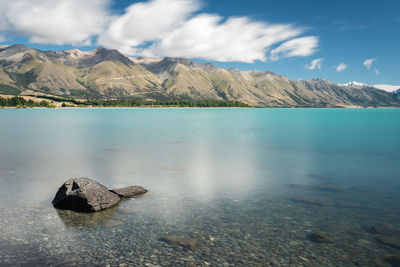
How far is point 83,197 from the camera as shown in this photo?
22.5 meters

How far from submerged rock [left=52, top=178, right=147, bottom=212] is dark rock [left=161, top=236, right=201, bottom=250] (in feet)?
24.3

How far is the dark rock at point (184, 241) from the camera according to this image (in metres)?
16.9

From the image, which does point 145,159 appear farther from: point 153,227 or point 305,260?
point 305,260

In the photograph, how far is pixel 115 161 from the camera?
1747 inches

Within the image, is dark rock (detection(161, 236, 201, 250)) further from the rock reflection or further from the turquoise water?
the rock reflection

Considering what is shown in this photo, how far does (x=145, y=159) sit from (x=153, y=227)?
1094 inches

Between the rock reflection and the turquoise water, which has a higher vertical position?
the turquoise water

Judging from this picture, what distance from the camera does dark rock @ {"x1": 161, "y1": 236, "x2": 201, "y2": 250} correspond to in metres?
16.9

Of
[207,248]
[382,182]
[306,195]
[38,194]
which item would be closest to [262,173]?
[306,195]

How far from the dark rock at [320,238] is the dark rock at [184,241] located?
22.9 feet

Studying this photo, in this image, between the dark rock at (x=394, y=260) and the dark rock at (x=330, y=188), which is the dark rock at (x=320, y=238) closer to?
the dark rock at (x=394, y=260)

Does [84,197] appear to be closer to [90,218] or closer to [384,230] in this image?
[90,218]

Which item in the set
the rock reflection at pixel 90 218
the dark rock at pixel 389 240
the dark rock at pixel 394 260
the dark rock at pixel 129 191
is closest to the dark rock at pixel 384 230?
the dark rock at pixel 389 240

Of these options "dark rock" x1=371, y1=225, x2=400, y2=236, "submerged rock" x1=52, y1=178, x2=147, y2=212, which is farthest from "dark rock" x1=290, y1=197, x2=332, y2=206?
"submerged rock" x1=52, y1=178, x2=147, y2=212
